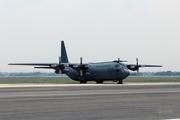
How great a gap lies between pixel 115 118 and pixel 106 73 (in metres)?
43.1

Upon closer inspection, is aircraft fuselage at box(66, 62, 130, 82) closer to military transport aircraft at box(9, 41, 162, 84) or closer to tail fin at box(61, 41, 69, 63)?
military transport aircraft at box(9, 41, 162, 84)

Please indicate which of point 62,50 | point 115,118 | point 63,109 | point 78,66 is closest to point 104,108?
point 63,109

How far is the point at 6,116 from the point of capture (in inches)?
Result: 576

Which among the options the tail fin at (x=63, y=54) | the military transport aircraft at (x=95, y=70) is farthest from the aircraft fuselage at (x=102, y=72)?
the tail fin at (x=63, y=54)

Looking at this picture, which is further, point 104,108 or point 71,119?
point 104,108

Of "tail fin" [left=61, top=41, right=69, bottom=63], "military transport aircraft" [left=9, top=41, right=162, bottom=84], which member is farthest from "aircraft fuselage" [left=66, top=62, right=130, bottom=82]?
"tail fin" [left=61, top=41, right=69, bottom=63]

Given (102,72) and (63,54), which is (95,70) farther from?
(63,54)

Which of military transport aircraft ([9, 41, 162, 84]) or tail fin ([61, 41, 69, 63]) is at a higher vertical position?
tail fin ([61, 41, 69, 63])

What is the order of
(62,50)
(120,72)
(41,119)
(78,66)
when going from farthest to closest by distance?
(62,50), (78,66), (120,72), (41,119)

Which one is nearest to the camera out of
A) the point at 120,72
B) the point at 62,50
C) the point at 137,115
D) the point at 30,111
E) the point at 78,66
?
the point at 137,115

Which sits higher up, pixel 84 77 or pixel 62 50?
pixel 62 50

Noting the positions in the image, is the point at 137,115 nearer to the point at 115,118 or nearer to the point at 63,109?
the point at 115,118

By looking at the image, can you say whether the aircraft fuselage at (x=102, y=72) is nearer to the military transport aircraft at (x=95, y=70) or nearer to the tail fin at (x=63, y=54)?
the military transport aircraft at (x=95, y=70)

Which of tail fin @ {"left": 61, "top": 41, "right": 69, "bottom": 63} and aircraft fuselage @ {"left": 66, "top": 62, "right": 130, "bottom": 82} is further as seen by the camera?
tail fin @ {"left": 61, "top": 41, "right": 69, "bottom": 63}
